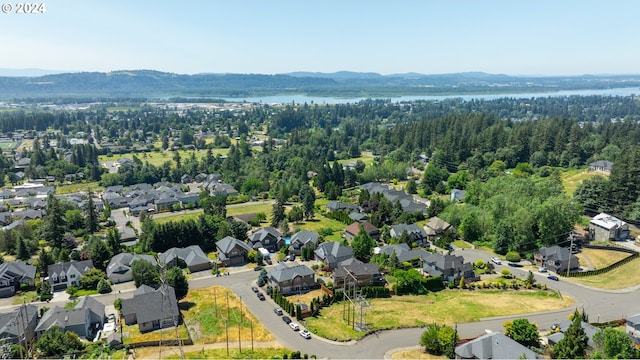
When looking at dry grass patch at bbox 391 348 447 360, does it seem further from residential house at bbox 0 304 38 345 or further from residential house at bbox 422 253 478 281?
residential house at bbox 0 304 38 345

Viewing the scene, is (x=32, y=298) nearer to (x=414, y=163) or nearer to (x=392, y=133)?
(x=414, y=163)

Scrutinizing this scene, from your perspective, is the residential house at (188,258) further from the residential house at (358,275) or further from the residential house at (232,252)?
the residential house at (358,275)

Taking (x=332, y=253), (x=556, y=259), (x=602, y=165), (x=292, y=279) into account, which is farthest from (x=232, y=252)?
(x=602, y=165)

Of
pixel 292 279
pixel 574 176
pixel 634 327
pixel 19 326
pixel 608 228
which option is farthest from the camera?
pixel 574 176

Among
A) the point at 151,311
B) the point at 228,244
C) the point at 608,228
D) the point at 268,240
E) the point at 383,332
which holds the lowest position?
the point at 383,332

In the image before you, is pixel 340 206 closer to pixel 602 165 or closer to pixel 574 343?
pixel 574 343

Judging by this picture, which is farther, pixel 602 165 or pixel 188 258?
pixel 602 165
